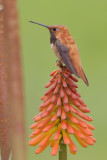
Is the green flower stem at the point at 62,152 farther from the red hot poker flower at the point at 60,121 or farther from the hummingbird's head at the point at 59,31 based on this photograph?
the hummingbird's head at the point at 59,31

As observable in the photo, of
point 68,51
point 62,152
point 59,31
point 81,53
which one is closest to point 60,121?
point 62,152

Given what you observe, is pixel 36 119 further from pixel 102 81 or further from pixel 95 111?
pixel 102 81

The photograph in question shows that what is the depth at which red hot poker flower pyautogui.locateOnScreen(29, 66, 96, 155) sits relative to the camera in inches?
104

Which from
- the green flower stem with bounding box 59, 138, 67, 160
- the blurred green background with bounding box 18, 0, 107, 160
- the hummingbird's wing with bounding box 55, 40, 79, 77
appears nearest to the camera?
the green flower stem with bounding box 59, 138, 67, 160

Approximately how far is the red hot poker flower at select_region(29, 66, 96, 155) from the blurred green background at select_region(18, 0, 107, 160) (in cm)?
273

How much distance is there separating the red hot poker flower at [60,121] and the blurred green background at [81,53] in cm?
273

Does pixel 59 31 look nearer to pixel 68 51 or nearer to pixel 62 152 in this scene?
pixel 68 51

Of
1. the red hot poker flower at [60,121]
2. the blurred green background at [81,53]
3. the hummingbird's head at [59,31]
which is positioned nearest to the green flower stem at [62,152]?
the red hot poker flower at [60,121]

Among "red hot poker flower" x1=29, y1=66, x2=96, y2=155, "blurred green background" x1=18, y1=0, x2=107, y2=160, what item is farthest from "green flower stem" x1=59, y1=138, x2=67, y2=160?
"blurred green background" x1=18, y1=0, x2=107, y2=160

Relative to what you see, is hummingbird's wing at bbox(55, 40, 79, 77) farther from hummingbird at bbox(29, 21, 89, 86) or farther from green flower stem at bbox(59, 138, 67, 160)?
green flower stem at bbox(59, 138, 67, 160)

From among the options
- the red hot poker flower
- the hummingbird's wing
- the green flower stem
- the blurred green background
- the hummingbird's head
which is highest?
the blurred green background

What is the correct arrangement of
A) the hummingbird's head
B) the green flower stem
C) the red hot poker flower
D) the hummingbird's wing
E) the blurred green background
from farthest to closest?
the blurred green background < the hummingbird's head < the hummingbird's wing < the red hot poker flower < the green flower stem

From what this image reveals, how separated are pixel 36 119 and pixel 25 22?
7325 millimetres

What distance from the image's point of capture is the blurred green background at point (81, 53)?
6.52 m
